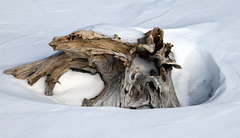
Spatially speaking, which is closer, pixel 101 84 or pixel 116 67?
pixel 116 67

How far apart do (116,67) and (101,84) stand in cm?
31

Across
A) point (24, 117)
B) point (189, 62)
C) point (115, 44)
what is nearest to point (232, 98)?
point (189, 62)

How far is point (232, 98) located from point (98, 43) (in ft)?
4.64

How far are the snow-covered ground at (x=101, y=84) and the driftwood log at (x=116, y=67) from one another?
0.15 meters

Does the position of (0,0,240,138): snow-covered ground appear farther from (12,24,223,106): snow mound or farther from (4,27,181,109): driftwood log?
(4,27,181,109): driftwood log

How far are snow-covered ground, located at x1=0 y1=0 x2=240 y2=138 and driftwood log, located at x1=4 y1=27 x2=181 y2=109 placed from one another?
0.48ft

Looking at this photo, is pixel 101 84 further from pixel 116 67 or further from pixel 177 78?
pixel 177 78

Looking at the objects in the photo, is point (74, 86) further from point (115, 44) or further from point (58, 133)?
point (58, 133)

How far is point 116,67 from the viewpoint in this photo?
112 inches

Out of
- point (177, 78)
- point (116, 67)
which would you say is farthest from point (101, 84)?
point (177, 78)

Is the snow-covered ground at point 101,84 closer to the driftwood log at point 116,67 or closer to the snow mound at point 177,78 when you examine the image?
the snow mound at point 177,78

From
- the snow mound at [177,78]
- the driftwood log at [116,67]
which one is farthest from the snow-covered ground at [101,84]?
the driftwood log at [116,67]

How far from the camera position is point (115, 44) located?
2.64 metres

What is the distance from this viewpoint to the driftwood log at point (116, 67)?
8.37 feet
